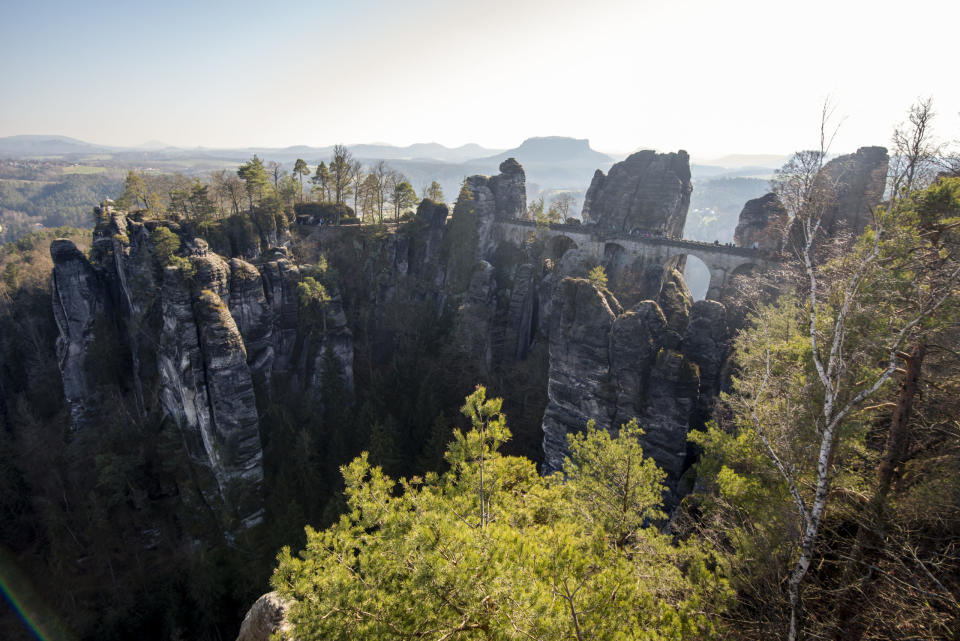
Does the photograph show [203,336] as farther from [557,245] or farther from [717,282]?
[717,282]

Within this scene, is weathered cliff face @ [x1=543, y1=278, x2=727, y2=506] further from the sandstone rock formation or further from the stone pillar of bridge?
the sandstone rock formation

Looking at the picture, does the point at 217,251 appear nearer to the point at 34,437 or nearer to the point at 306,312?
the point at 306,312

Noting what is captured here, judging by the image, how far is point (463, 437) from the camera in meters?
14.2

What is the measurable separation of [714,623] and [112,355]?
4950cm

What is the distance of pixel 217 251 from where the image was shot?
1570 inches

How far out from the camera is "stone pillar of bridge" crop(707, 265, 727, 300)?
3884cm

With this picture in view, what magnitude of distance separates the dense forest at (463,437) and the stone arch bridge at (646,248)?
129 cm

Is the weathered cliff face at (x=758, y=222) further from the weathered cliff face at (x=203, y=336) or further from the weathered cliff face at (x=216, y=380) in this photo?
the weathered cliff face at (x=216, y=380)

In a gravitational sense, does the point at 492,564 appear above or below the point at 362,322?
above

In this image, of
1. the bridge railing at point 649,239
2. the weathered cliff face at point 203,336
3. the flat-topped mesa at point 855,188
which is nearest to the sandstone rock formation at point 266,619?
the weathered cliff face at point 203,336

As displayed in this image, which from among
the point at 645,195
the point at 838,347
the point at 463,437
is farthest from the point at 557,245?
the point at 838,347

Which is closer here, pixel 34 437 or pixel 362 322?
pixel 34 437

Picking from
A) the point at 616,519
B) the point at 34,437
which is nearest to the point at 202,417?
the point at 34,437

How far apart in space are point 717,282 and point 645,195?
12849mm
